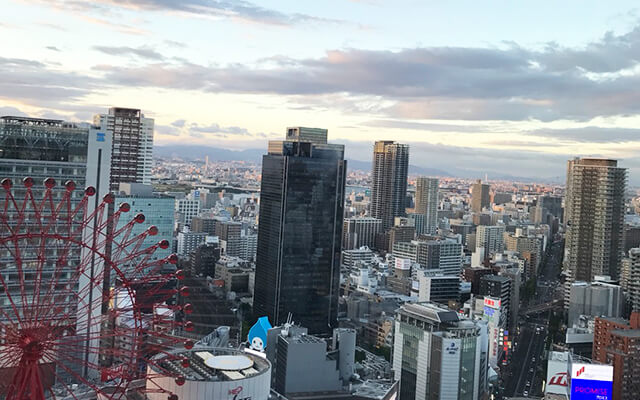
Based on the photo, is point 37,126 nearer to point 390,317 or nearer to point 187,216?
point 390,317

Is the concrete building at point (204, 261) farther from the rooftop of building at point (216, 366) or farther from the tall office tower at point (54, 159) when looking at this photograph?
the rooftop of building at point (216, 366)

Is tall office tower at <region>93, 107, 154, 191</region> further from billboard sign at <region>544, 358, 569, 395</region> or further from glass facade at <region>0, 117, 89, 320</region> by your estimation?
billboard sign at <region>544, 358, 569, 395</region>

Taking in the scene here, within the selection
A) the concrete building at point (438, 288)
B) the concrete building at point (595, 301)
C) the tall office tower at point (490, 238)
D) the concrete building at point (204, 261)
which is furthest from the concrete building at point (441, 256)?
the tall office tower at point (490, 238)

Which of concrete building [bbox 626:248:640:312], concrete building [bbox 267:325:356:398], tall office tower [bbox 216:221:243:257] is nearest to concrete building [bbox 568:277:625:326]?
concrete building [bbox 626:248:640:312]

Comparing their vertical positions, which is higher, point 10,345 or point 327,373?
point 10,345

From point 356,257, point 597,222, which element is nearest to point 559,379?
point 597,222

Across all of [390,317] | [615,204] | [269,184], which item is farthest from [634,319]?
[615,204]
